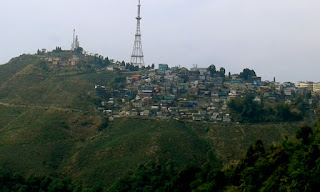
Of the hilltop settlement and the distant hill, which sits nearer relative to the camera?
the distant hill

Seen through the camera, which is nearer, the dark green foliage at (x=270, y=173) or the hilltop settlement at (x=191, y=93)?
the dark green foliage at (x=270, y=173)

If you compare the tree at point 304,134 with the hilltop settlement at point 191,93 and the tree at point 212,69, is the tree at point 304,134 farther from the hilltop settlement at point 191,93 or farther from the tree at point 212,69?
the tree at point 212,69

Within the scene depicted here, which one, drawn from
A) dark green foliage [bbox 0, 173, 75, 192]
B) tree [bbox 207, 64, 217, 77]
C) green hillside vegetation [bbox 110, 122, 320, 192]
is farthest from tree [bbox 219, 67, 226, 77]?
dark green foliage [bbox 0, 173, 75, 192]

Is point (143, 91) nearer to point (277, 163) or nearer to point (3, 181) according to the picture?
point (3, 181)

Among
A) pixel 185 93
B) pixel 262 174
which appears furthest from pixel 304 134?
pixel 185 93

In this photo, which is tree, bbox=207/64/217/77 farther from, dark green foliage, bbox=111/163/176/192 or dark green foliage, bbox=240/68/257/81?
dark green foliage, bbox=111/163/176/192

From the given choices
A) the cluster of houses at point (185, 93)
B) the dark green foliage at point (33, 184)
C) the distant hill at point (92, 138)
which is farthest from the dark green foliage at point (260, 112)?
the dark green foliage at point (33, 184)

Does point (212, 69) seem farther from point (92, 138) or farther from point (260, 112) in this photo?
point (92, 138)
